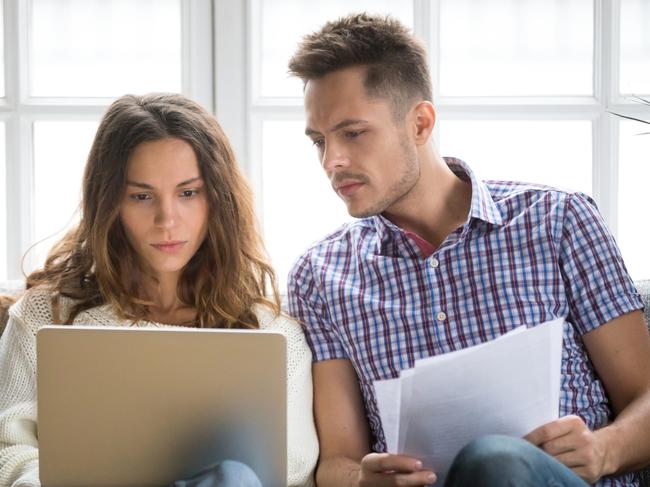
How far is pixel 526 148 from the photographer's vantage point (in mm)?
2357

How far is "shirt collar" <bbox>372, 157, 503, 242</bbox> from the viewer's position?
1.63m

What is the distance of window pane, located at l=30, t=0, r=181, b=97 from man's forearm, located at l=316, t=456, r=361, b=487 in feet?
3.93

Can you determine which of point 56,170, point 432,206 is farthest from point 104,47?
point 432,206

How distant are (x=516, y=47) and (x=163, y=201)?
1.18 metres

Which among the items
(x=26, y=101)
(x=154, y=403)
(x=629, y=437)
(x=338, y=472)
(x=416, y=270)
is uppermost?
(x=26, y=101)

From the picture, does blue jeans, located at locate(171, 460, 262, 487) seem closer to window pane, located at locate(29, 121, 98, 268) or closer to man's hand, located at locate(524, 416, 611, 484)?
man's hand, located at locate(524, 416, 611, 484)

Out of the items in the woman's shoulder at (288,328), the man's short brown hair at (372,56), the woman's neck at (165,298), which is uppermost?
the man's short brown hair at (372,56)

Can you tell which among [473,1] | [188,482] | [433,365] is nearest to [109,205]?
[188,482]

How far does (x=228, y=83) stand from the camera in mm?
2283

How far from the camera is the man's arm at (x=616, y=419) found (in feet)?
4.40

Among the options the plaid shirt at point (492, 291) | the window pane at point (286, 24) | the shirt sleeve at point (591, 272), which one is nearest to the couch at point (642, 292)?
the plaid shirt at point (492, 291)

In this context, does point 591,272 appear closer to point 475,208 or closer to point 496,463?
point 475,208

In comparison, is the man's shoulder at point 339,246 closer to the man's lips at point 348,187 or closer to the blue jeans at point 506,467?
the man's lips at point 348,187

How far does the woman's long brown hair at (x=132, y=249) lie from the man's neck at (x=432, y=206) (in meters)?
0.34
